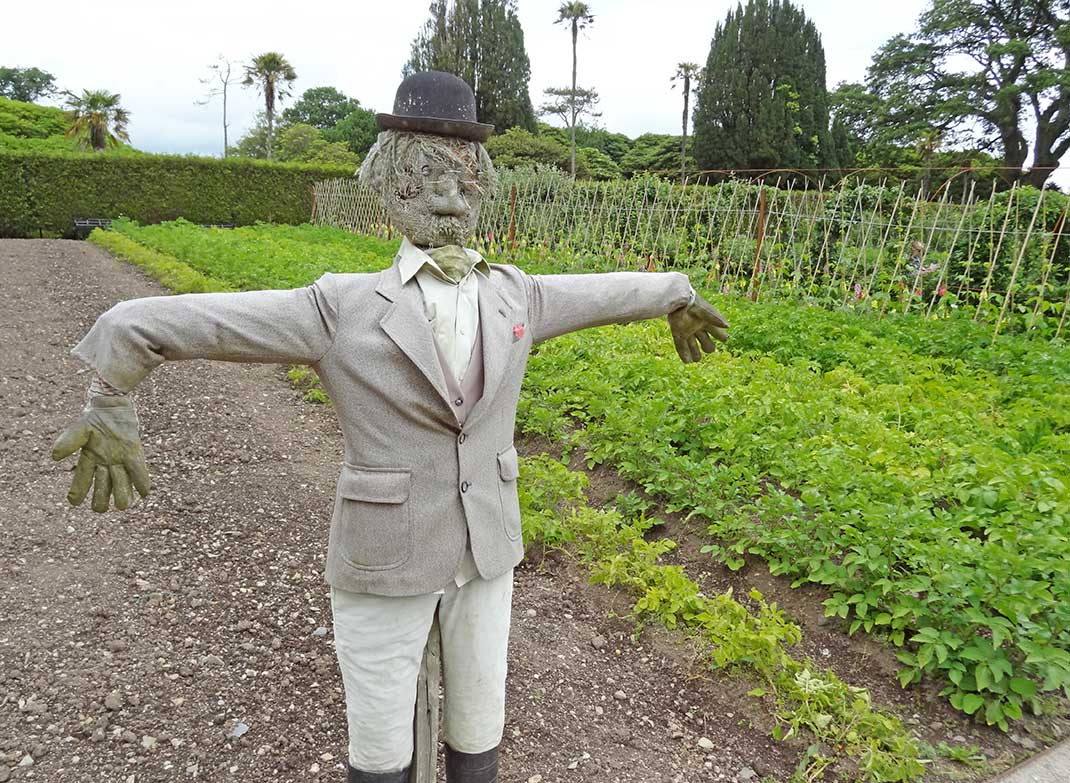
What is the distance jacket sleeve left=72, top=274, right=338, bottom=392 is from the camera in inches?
58.1

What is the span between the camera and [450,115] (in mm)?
1704

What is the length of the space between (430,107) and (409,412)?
0.63 meters

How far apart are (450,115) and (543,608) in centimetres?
237

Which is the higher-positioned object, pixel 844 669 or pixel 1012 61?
pixel 1012 61

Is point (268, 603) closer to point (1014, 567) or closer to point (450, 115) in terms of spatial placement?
point (450, 115)

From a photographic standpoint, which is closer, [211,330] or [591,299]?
[211,330]

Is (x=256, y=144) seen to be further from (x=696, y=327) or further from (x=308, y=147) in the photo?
(x=696, y=327)

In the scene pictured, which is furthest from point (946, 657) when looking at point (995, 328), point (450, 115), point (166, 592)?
point (995, 328)

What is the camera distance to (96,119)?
88.7ft

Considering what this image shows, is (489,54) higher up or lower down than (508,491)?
higher up

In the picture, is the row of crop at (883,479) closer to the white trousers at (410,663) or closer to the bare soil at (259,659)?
the bare soil at (259,659)

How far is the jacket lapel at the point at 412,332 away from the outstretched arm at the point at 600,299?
12.6 inches

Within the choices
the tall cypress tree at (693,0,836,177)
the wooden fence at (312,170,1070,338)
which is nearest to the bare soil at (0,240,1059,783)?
the wooden fence at (312,170,1070,338)

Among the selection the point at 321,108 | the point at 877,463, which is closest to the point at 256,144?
the point at 321,108
